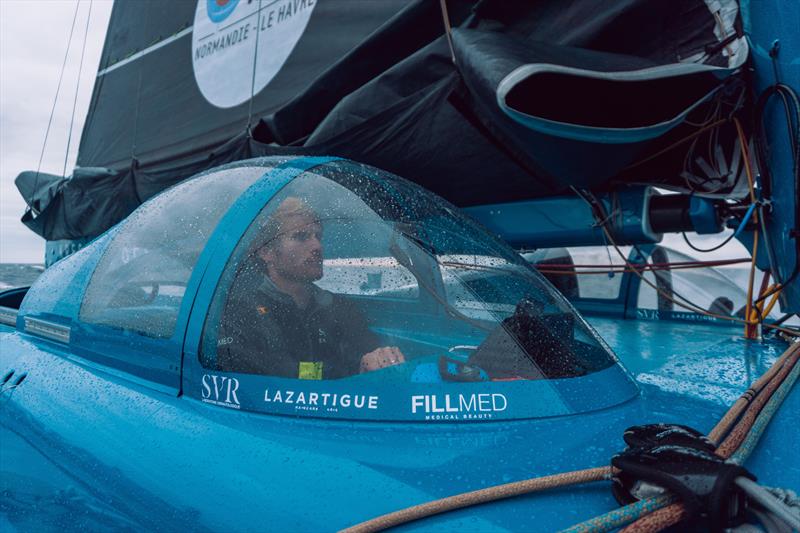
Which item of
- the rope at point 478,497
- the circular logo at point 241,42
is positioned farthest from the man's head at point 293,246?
the circular logo at point 241,42

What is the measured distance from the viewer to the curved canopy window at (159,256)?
1.57 metres

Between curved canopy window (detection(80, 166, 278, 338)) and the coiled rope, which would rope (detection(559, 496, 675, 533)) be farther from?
curved canopy window (detection(80, 166, 278, 338))

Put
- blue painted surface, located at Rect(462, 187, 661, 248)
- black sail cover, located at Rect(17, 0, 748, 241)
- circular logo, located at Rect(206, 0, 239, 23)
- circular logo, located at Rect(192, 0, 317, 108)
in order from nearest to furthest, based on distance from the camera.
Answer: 1. black sail cover, located at Rect(17, 0, 748, 241)
2. blue painted surface, located at Rect(462, 187, 661, 248)
3. circular logo, located at Rect(192, 0, 317, 108)
4. circular logo, located at Rect(206, 0, 239, 23)

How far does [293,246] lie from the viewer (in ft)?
5.01

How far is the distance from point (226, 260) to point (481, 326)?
27.8 inches

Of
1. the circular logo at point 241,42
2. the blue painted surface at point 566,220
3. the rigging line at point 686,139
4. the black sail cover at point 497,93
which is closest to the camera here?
the black sail cover at point 497,93

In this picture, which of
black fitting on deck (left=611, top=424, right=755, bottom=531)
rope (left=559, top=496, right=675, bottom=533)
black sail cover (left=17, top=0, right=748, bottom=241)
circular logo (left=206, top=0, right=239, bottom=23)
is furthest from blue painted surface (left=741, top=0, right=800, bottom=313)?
circular logo (left=206, top=0, right=239, bottom=23)

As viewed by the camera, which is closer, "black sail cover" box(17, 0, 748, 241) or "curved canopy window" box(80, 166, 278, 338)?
"curved canopy window" box(80, 166, 278, 338)

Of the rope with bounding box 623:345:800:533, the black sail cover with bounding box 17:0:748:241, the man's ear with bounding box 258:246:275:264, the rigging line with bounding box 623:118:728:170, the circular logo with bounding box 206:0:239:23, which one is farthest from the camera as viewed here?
the circular logo with bounding box 206:0:239:23

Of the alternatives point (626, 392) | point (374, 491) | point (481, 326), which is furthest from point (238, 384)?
point (626, 392)

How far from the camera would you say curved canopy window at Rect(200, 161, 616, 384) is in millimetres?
1352

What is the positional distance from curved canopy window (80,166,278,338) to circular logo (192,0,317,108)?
12.1ft

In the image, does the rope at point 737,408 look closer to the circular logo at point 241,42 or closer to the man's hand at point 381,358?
the man's hand at point 381,358

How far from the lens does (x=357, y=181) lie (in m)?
1.69
